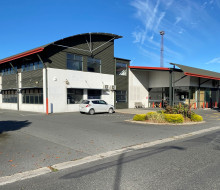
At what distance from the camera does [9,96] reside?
2536 centimetres

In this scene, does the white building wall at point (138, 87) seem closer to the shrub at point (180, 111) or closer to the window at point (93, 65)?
the window at point (93, 65)

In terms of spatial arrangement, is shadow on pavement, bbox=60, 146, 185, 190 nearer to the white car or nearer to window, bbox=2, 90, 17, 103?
the white car

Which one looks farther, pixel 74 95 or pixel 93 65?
pixel 93 65

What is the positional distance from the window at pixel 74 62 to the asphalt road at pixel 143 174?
1589cm

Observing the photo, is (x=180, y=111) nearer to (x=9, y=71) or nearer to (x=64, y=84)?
(x=64, y=84)

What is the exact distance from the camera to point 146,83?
2795cm

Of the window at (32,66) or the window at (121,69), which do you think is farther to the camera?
the window at (121,69)

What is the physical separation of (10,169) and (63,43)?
1671 cm

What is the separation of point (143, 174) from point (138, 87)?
912 inches

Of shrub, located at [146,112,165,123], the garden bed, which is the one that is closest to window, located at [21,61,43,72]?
the garden bed

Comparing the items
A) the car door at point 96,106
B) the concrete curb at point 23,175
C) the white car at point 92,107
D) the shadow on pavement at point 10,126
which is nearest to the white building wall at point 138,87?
the white car at point 92,107

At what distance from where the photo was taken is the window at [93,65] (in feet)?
72.0

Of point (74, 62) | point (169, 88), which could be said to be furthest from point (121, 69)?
point (74, 62)

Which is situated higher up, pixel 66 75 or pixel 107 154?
pixel 66 75
